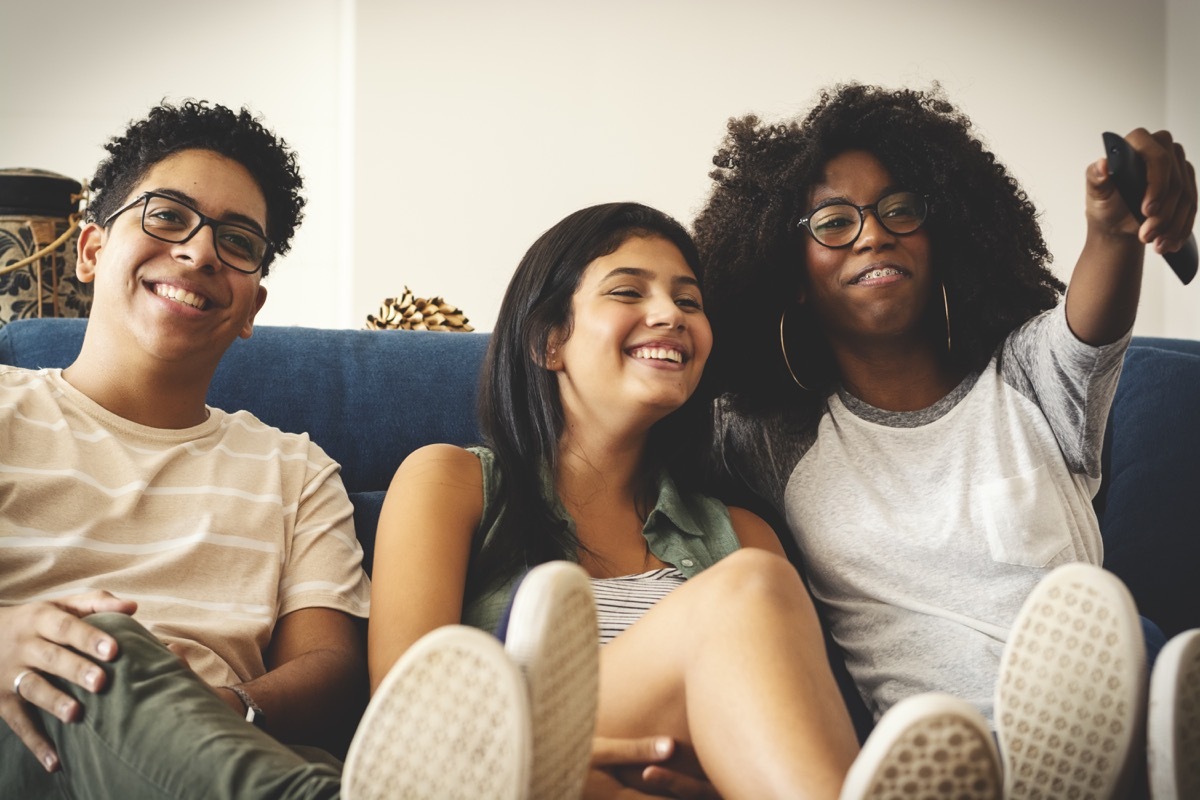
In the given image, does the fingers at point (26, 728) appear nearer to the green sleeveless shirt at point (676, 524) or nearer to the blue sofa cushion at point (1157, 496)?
the green sleeveless shirt at point (676, 524)

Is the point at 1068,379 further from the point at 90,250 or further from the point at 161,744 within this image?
the point at 90,250

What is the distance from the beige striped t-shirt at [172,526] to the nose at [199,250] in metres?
0.22

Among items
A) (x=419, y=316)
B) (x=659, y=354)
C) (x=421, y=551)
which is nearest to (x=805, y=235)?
Answer: (x=659, y=354)

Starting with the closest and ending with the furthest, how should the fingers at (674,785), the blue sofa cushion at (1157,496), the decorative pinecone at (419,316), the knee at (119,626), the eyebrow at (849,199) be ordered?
the knee at (119,626) → the fingers at (674,785) → the eyebrow at (849,199) → the blue sofa cushion at (1157,496) → the decorative pinecone at (419,316)

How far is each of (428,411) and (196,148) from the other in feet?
1.81

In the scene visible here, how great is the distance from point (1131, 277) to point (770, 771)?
804mm

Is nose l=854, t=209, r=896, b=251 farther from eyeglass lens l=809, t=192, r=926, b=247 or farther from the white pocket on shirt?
the white pocket on shirt

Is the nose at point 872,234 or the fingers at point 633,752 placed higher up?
the nose at point 872,234

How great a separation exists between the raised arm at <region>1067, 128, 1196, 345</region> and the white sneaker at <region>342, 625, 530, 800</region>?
0.88 m

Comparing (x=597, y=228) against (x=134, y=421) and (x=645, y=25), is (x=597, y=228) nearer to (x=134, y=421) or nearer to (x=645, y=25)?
(x=134, y=421)

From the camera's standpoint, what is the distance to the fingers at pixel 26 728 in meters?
0.97

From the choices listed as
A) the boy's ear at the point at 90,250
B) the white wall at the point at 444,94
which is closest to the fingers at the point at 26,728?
the boy's ear at the point at 90,250

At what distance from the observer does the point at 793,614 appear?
999mm

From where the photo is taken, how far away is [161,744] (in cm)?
85
